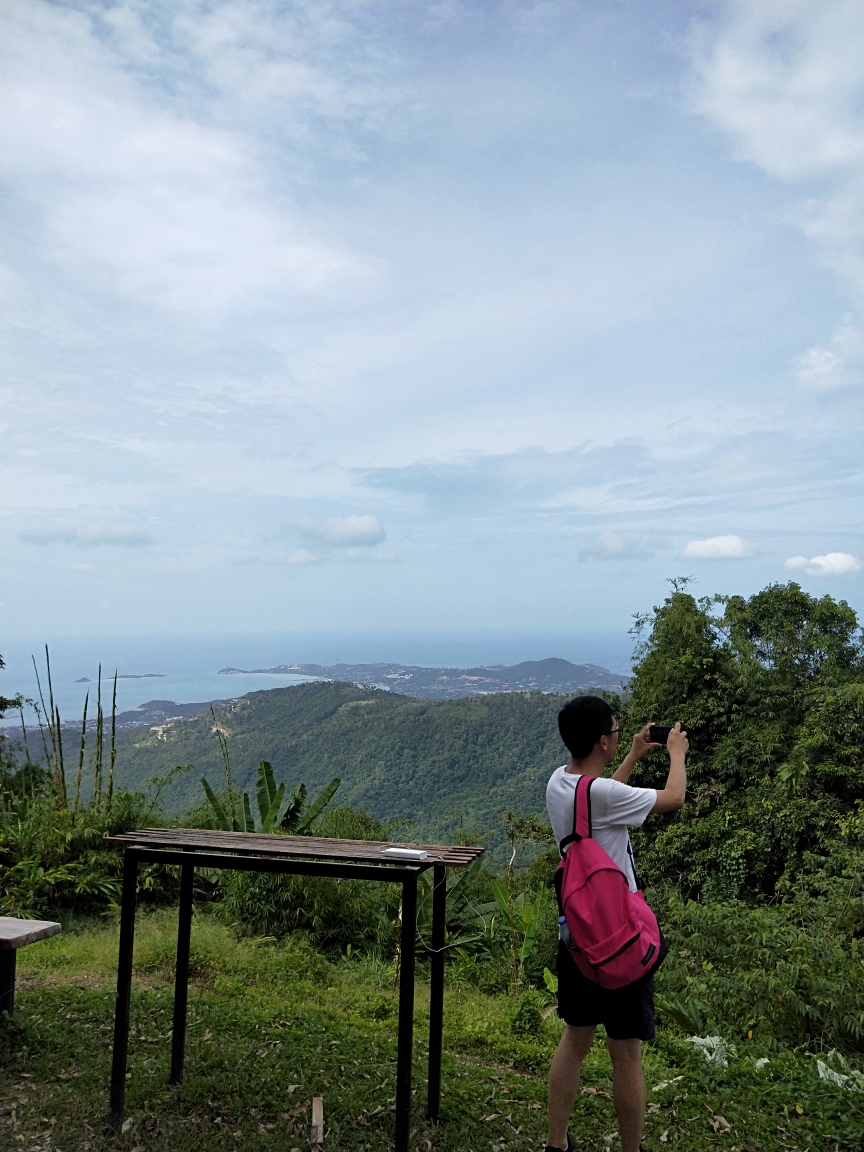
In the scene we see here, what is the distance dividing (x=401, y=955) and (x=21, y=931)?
87.7 inches

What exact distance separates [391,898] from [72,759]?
392 centimetres

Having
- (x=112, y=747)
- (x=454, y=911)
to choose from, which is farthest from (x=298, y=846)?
(x=454, y=911)

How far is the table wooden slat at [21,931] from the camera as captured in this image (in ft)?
12.6

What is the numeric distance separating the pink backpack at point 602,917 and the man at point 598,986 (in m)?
0.06

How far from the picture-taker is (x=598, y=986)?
8.57ft

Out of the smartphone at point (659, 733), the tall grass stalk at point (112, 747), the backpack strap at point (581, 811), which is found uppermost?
the smartphone at point (659, 733)

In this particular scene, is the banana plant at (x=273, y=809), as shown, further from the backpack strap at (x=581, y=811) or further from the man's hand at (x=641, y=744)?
the backpack strap at (x=581, y=811)

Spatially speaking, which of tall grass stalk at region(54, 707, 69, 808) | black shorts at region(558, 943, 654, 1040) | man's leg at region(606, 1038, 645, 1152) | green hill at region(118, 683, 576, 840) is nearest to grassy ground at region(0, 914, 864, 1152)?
man's leg at region(606, 1038, 645, 1152)

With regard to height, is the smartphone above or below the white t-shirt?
above

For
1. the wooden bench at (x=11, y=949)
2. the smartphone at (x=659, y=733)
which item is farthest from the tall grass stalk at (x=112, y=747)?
the smartphone at (x=659, y=733)

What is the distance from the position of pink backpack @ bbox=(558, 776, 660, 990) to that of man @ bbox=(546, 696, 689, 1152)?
0.20 ft

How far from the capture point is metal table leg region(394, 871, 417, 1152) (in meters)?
2.88

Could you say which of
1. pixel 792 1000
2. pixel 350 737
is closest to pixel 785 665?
pixel 792 1000

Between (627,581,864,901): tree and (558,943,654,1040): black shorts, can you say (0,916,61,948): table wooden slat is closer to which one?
(558,943,654,1040): black shorts
